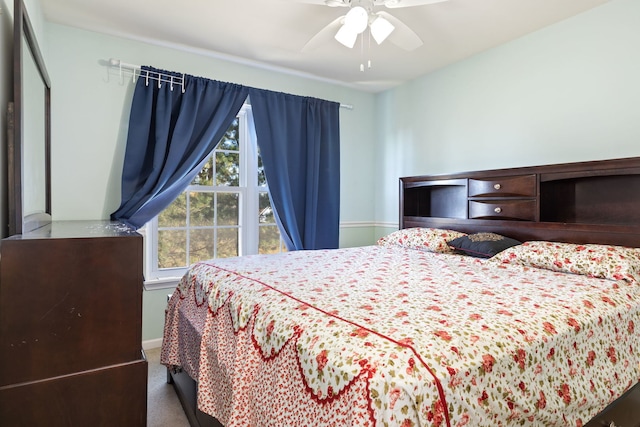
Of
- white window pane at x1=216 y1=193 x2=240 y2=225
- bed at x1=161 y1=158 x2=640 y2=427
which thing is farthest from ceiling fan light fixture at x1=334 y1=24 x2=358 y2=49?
white window pane at x1=216 y1=193 x2=240 y2=225

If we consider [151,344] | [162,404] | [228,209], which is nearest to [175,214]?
Answer: [228,209]

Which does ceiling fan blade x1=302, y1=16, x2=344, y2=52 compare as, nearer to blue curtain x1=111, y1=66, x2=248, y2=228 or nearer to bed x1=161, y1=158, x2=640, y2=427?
blue curtain x1=111, y1=66, x2=248, y2=228

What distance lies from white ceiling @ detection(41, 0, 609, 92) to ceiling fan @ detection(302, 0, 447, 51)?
19cm

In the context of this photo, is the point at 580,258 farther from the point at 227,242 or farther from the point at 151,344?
the point at 151,344

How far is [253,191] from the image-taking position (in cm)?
357

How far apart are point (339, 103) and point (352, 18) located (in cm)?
196

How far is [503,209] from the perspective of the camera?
109 inches

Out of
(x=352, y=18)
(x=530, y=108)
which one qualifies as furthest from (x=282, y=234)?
(x=530, y=108)

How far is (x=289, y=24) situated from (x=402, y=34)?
89 centimetres

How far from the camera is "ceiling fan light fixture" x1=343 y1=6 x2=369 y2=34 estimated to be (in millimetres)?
1950

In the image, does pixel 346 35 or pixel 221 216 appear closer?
pixel 346 35

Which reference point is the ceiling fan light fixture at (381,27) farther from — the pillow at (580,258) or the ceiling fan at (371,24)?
the pillow at (580,258)

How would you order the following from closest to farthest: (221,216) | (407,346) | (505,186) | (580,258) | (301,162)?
(407,346) → (580,258) → (505,186) → (221,216) → (301,162)

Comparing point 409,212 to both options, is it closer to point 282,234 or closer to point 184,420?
point 282,234
